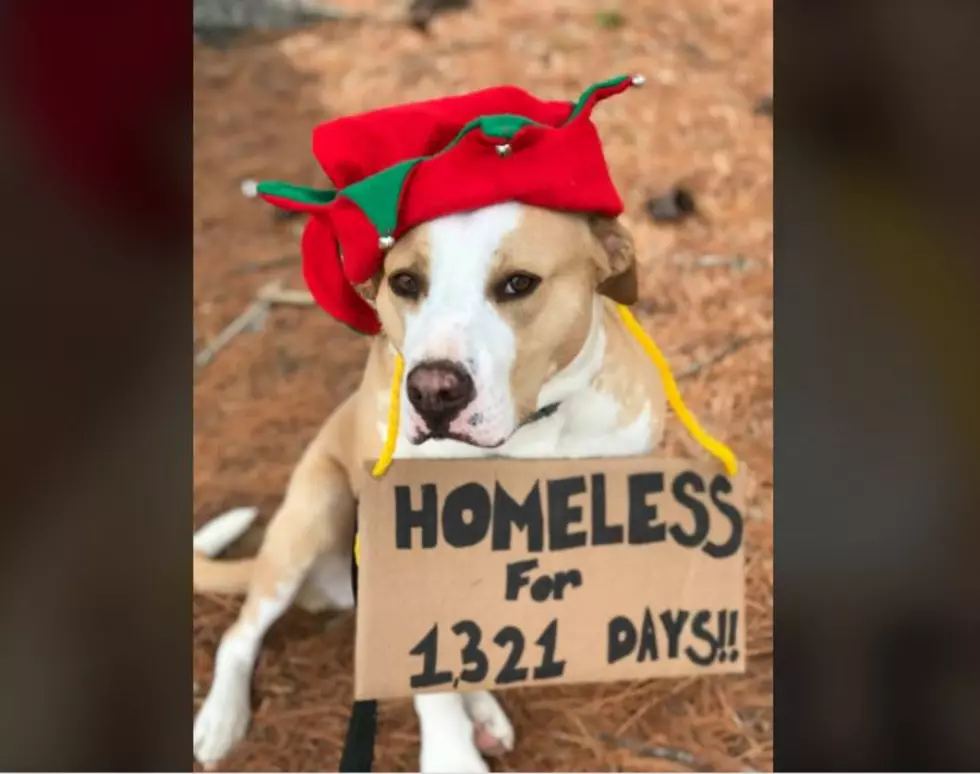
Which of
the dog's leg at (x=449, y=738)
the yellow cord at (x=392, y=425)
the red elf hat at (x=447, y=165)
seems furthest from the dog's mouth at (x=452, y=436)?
the dog's leg at (x=449, y=738)

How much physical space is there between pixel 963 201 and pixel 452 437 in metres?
0.63

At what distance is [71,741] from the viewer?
0.61m

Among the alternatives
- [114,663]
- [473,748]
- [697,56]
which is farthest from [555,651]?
[697,56]

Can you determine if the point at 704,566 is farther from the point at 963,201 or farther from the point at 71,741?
the point at 71,741

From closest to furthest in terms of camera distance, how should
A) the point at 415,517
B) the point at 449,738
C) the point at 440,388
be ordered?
the point at 440,388 < the point at 415,517 < the point at 449,738

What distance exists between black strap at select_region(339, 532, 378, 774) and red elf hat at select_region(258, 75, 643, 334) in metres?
0.68

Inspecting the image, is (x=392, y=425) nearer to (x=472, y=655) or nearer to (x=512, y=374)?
(x=512, y=374)

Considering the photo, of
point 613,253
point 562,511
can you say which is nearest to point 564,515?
point 562,511

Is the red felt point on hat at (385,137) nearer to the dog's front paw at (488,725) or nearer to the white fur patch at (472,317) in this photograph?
the white fur patch at (472,317)

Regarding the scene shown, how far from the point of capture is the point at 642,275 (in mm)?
1919

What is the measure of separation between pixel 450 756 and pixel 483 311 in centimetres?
95

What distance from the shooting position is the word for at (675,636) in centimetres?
122

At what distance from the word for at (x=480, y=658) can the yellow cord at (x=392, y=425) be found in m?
0.28

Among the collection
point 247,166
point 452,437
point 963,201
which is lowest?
point 452,437
